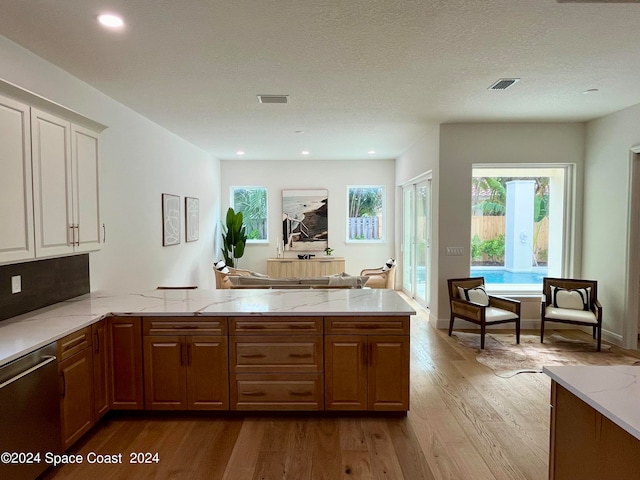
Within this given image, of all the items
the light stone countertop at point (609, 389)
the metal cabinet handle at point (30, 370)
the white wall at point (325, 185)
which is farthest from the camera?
the white wall at point (325, 185)

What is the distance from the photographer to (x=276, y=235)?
886 centimetres

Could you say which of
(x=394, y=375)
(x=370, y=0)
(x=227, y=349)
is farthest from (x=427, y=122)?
(x=227, y=349)

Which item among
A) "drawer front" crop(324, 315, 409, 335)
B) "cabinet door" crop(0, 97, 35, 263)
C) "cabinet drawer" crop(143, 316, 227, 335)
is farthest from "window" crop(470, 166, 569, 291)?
"cabinet door" crop(0, 97, 35, 263)

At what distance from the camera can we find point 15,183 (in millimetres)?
2389

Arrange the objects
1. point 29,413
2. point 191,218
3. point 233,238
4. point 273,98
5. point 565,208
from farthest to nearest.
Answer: point 233,238, point 191,218, point 565,208, point 273,98, point 29,413

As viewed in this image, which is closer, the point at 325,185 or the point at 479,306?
the point at 479,306

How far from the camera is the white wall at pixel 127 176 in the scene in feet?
10.4

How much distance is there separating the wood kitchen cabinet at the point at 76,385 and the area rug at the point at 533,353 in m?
3.67

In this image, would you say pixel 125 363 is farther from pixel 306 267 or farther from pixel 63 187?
pixel 306 267

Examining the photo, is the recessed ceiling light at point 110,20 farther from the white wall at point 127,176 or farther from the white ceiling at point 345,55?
the white wall at point 127,176

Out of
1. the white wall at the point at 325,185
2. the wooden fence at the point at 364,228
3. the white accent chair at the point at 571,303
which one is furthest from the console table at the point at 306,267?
the white accent chair at the point at 571,303

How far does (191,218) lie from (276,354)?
431 centimetres

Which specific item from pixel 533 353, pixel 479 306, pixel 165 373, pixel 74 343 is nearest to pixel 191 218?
pixel 165 373

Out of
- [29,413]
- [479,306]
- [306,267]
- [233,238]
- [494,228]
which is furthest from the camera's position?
[306,267]
